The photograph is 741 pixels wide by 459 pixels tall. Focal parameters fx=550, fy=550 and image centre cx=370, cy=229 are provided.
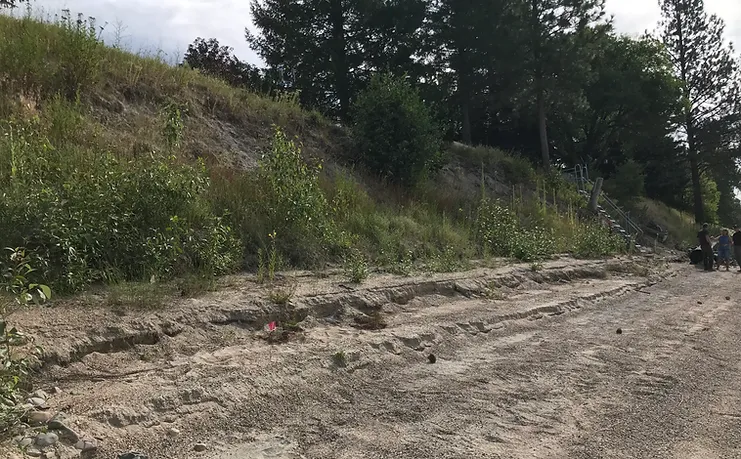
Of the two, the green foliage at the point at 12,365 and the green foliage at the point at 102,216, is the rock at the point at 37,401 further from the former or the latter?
the green foliage at the point at 102,216

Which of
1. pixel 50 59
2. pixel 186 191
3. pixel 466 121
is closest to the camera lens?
pixel 186 191

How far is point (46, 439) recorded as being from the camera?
292cm

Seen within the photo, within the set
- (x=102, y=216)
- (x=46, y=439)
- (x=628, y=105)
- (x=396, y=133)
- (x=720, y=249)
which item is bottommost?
(x=46, y=439)

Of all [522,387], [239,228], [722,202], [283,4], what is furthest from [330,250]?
[722,202]

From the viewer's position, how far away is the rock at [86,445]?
299 centimetres

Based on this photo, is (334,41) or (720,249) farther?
(334,41)

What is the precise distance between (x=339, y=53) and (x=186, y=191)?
56.6 feet

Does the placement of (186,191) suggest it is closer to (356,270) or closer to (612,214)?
(356,270)

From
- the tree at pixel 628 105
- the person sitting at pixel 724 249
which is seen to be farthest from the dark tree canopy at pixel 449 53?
the person sitting at pixel 724 249

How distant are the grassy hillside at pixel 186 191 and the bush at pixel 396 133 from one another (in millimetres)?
533

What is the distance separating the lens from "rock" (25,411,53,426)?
3.04 metres

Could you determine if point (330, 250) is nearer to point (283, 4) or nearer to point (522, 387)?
point (522, 387)

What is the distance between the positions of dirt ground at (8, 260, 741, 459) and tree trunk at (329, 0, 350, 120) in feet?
53.4

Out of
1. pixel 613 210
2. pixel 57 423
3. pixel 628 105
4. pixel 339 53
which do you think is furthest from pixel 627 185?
pixel 57 423
